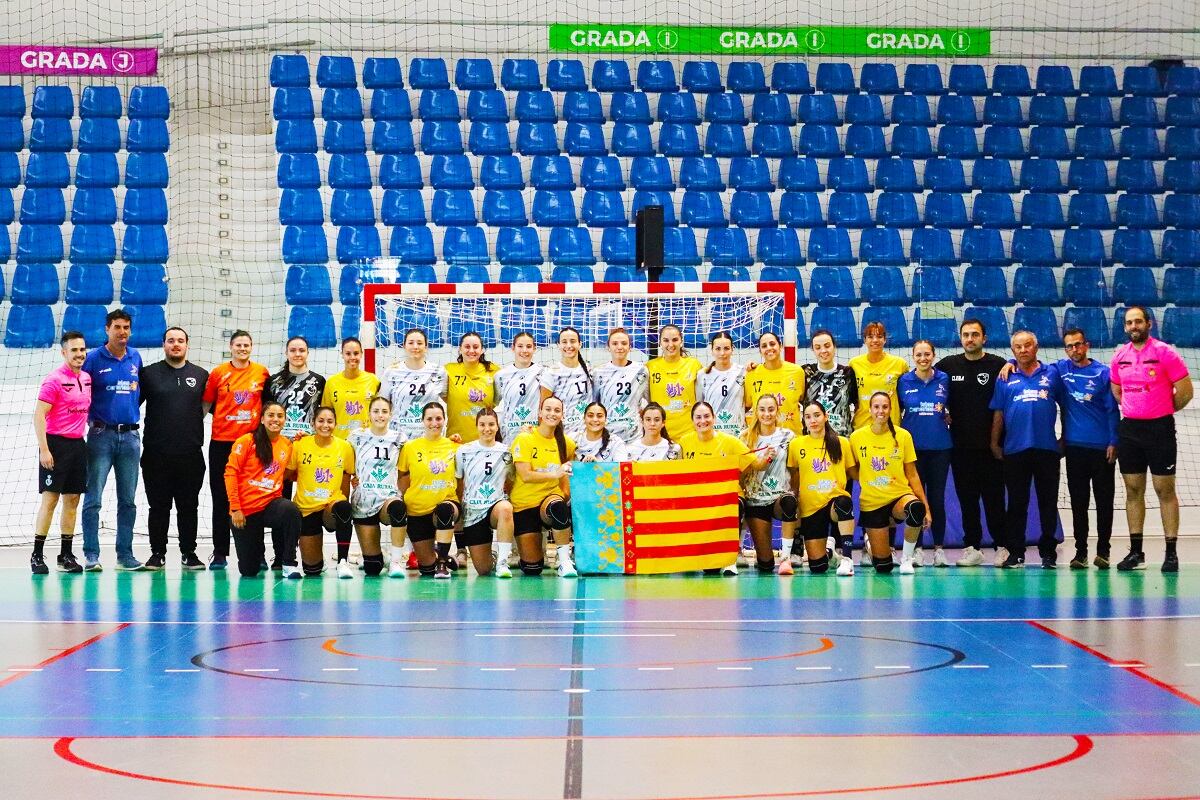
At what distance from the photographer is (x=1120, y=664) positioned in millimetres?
6785

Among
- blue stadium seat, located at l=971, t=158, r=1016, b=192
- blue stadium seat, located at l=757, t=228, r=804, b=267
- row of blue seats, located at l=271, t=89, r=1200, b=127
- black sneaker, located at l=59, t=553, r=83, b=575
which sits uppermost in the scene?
row of blue seats, located at l=271, t=89, r=1200, b=127

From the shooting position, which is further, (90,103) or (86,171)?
(90,103)

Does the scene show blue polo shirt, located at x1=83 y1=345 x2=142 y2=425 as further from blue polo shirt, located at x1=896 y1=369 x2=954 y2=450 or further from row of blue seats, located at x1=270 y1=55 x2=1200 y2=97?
row of blue seats, located at x1=270 y1=55 x2=1200 y2=97

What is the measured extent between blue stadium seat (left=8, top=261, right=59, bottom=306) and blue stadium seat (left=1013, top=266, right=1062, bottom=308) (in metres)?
12.2

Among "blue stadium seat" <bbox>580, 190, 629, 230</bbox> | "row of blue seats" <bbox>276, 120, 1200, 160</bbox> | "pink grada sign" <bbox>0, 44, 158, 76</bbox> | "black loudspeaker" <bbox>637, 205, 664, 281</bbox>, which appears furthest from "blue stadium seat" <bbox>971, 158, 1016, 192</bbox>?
"pink grada sign" <bbox>0, 44, 158, 76</bbox>

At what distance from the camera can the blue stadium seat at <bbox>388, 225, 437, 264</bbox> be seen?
17.7m

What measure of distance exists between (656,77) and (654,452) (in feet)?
31.9

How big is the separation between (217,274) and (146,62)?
393 centimetres

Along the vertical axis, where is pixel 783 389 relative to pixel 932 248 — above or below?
below

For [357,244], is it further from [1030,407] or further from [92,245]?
[1030,407]

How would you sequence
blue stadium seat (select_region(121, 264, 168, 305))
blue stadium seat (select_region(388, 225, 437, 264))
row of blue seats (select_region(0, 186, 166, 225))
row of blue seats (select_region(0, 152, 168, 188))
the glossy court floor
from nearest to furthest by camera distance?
the glossy court floor
blue stadium seat (select_region(121, 264, 168, 305))
blue stadium seat (select_region(388, 225, 437, 264))
row of blue seats (select_region(0, 186, 166, 225))
row of blue seats (select_region(0, 152, 168, 188))

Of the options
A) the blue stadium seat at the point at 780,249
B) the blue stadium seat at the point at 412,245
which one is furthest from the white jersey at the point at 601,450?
the blue stadium seat at the point at 780,249

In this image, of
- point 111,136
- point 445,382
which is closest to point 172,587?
point 445,382

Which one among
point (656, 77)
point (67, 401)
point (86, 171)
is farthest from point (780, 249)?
point (67, 401)
